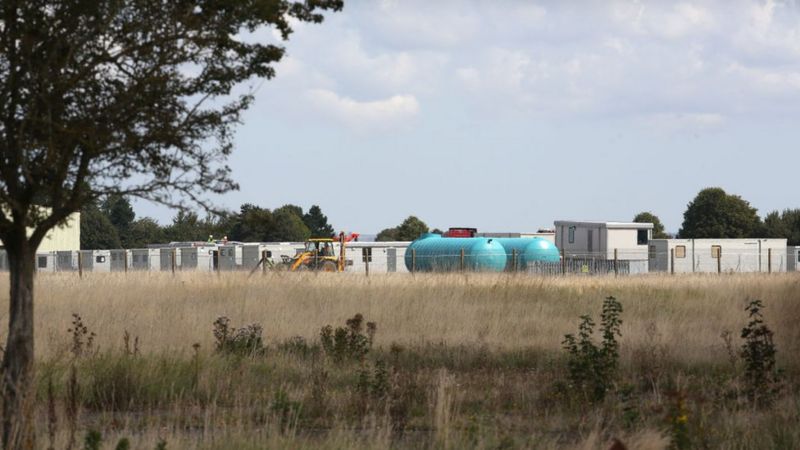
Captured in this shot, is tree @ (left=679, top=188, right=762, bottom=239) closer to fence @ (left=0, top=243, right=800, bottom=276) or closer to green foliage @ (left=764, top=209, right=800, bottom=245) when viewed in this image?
green foliage @ (left=764, top=209, right=800, bottom=245)

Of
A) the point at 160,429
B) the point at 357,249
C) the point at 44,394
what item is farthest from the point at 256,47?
the point at 357,249

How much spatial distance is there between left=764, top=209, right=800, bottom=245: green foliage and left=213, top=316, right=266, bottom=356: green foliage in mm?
79292

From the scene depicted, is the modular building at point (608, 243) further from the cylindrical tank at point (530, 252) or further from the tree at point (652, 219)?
the tree at point (652, 219)

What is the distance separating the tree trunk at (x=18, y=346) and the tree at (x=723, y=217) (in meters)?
84.1

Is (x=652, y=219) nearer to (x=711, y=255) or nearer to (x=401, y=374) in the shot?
(x=711, y=255)

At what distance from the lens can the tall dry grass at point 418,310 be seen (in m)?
16.0

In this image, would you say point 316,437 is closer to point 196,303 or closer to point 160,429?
point 160,429

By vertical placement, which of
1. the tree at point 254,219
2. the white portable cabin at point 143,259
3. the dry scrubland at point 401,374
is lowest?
the dry scrubland at point 401,374

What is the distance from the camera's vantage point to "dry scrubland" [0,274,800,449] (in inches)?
348

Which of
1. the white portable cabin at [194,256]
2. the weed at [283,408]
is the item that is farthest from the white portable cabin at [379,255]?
the weed at [283,408]

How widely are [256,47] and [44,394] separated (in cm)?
485

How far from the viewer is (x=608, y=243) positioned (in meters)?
56.2

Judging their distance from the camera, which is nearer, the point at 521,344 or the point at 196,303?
the point at 521,344

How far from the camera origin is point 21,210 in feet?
22.8
